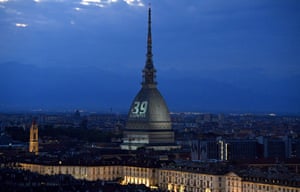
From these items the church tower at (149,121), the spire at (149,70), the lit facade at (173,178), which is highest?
the spire at (149,70)

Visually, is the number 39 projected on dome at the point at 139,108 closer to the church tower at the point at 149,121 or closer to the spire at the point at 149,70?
the church tower at the point at 149,121

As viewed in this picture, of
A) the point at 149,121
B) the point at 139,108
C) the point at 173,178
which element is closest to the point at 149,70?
the point at 139,108

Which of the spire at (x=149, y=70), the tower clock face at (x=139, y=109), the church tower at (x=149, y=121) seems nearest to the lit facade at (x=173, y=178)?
the church tower at (x=149, y=121)

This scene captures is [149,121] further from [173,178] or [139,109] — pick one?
[173,178]

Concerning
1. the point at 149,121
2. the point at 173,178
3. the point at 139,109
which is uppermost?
the point at 139,109

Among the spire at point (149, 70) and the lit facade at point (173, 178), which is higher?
the spire at point (149, 70)

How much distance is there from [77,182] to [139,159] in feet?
64.8

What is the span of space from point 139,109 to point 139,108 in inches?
8.6

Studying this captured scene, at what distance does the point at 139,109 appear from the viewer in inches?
4294

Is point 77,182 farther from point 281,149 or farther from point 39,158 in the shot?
point 281,149

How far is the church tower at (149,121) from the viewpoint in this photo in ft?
354

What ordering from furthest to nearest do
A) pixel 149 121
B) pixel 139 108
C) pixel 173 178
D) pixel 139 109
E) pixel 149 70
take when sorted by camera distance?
pixel 149 70
pixel 139 109
pixel 139 108
pixel 149 121
pixel 173 178

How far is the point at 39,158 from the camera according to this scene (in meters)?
95.0

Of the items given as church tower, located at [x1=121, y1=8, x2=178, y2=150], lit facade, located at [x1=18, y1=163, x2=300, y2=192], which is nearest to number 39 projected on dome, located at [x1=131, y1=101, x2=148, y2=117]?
church tower, located at [x1=121, y1=8, x2=178, y2=150]
